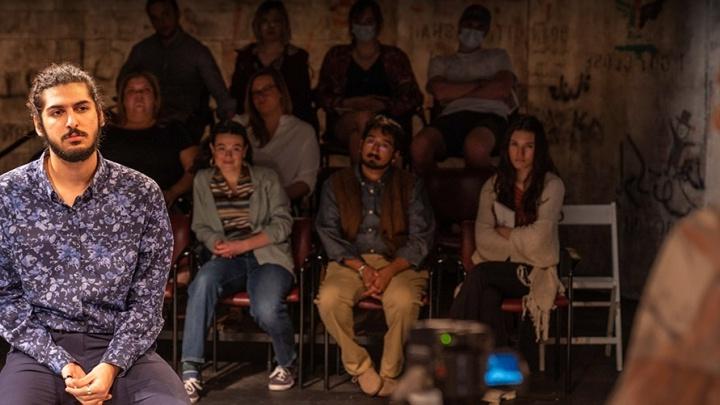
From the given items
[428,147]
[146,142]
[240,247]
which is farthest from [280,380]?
[428,147]

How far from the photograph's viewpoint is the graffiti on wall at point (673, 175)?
7285mm

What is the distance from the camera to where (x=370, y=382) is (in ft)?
17.8

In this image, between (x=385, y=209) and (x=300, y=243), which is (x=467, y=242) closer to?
(x=385, y=209)

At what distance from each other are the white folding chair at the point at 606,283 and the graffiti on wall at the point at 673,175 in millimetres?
1279

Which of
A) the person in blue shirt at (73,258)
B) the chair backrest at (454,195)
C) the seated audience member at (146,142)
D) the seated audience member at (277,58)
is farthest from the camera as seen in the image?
the seated audience member at (277,58)

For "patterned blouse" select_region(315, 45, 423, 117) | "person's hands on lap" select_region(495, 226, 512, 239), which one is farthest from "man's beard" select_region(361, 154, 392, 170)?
"patterned blouse" select_region(315, 45, 423, 117)

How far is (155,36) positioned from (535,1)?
8.83 ft

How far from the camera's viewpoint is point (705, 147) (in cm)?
707

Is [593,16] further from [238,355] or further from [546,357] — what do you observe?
[238,355]

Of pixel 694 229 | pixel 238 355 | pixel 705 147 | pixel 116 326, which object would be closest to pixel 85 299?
pixel 116 326

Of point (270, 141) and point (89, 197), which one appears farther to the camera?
point (270, 141)

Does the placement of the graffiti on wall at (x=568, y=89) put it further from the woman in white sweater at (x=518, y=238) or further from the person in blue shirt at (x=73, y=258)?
the person in blue shirt at (x=73, y=258)

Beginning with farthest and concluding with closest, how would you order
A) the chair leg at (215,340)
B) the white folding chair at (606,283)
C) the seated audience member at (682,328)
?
the white folding chair at (606,283) < the chair leg at (215,340) < the seated audience member at (682,328)

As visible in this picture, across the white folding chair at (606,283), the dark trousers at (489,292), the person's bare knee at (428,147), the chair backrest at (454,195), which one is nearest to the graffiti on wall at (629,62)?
the person's bare knee at (428,147)
